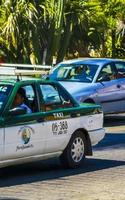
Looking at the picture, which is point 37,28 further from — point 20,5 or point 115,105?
point 115,105

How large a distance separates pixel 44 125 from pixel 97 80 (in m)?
A: 7.72

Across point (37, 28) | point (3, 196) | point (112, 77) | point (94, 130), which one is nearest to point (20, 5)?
point (37, 28)

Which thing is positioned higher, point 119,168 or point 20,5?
point 20,5

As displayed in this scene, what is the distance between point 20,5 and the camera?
2855cm

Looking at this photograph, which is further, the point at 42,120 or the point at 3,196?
the point at 42,120

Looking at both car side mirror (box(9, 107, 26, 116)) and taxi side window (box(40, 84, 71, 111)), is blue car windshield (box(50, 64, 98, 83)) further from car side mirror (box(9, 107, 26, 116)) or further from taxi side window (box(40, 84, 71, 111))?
car side mirror (box(9, 107, 26, 116))

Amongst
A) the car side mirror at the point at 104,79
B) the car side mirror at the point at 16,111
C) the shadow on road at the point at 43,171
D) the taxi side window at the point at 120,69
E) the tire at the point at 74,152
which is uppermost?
the car side mirror at the point at 16,111

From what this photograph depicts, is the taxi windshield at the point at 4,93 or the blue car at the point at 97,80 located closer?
the taxi windshield at the point at 4,93

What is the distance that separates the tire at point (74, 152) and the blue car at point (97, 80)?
19.5ft

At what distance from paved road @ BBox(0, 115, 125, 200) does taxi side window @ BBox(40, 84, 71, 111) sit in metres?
1.03

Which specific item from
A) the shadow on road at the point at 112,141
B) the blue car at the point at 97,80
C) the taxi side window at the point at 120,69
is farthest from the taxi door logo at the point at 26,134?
the taxi side window at the point at 120,69

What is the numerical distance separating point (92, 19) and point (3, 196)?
23.7 meters

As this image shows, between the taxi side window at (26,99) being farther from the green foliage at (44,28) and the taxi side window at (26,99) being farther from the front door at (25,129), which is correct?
the green foliage at (44,28)

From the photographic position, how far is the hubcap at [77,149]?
Result: 1141 centimetres
